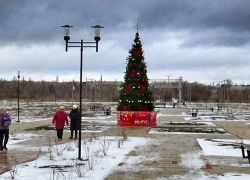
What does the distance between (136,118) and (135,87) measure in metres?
2.20

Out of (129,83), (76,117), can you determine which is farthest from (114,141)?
(129,83)

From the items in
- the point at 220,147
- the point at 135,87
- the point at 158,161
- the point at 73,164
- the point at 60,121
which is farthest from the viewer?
the point at 135,87

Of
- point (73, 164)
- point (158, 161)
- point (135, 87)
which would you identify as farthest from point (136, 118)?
point (73, 164)

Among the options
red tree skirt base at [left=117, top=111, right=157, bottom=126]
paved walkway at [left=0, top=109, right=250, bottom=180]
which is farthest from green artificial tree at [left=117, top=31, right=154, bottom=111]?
paved walkway at [left=0, top=109, right=250, bottom=180]

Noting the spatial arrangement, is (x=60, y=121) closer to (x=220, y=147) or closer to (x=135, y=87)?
(x=220, y=147)

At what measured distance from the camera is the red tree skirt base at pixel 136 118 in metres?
20.7

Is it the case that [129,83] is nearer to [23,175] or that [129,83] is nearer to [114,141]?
[114,141]

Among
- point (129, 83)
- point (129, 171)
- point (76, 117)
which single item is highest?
point (129, 83)

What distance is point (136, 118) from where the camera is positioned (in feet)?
68.3

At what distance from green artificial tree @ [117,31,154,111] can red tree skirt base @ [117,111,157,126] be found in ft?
2.54

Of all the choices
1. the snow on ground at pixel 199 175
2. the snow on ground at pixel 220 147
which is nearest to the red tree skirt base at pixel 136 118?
the snow on ground at pixel 220 147

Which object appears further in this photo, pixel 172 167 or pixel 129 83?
pixel 129 83

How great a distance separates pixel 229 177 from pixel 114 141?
656 centimetres

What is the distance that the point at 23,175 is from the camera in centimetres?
733
